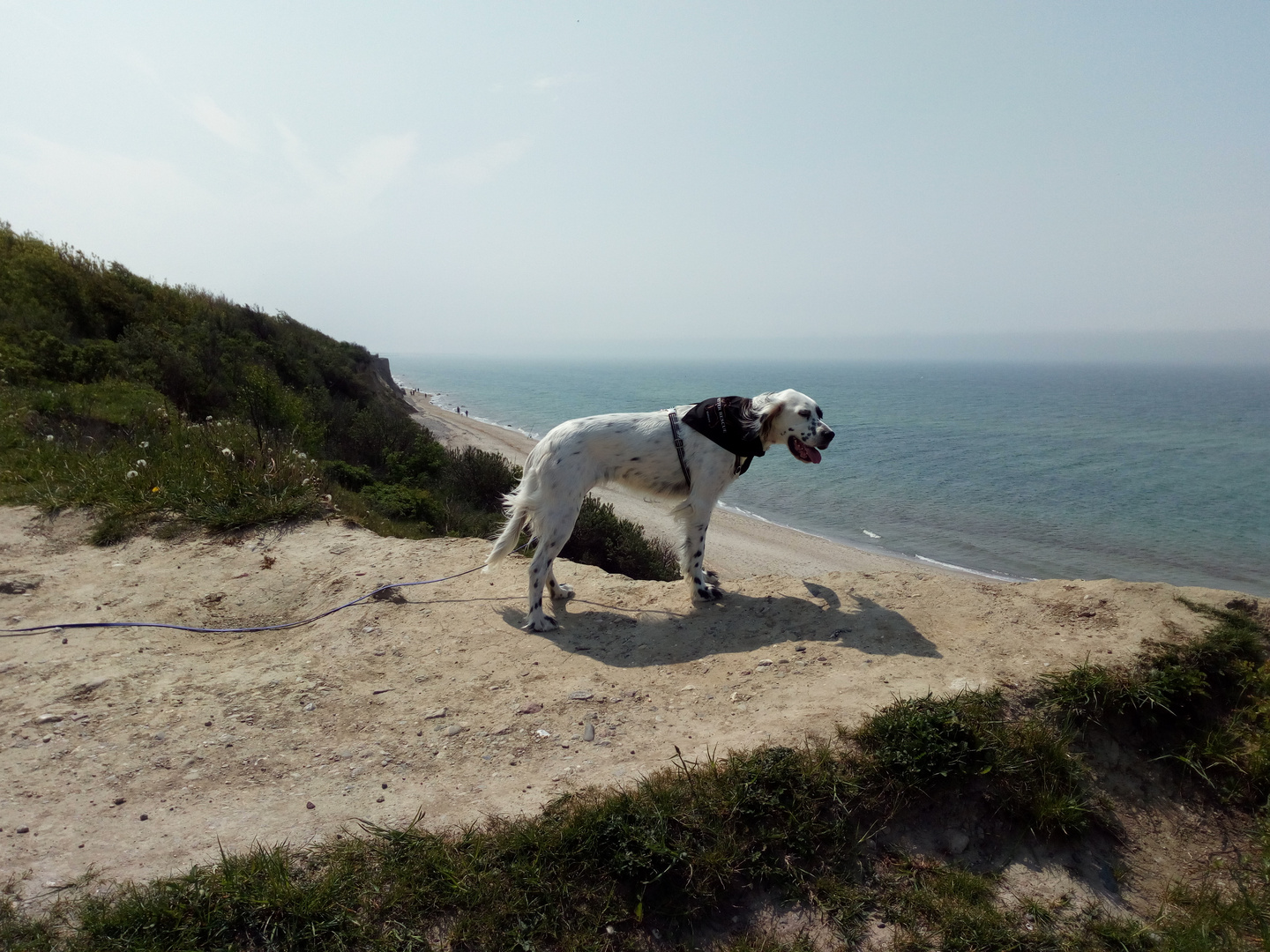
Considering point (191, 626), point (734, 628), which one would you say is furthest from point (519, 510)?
point (191, 626)

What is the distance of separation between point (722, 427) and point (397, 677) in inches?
134

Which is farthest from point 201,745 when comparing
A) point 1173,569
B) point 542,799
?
point 1173,569

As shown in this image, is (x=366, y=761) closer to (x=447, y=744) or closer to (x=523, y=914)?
(x=447, y=744)

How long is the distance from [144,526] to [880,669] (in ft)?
24.9

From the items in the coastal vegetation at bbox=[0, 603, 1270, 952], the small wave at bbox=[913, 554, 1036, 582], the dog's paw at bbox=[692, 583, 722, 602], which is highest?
the dog's paw at bbox=[692, 583, 722, 602]

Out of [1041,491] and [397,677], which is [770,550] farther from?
[1041,491]

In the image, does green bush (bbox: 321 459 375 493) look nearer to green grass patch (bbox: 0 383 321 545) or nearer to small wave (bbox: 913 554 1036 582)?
green grass patch (bbox: 0 383 321 545)

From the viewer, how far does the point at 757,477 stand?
107ft

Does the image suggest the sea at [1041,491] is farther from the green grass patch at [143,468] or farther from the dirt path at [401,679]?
the green grass patch at [143,468]

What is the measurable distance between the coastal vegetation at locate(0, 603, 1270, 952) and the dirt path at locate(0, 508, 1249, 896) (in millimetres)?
267

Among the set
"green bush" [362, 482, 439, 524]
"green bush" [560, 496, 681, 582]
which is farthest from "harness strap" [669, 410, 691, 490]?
"green bush" [362, 482, 439, 524]

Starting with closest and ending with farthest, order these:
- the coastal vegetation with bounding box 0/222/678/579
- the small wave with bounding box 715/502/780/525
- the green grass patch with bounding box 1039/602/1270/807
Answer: the green grass patch with bounding box 1039/602/1270/807, the coastal vegetation with bounding box 0/222/678/579, the small wave with bounding box 715/502/780/525

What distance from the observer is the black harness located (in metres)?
5.91

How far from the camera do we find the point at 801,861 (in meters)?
3.01
